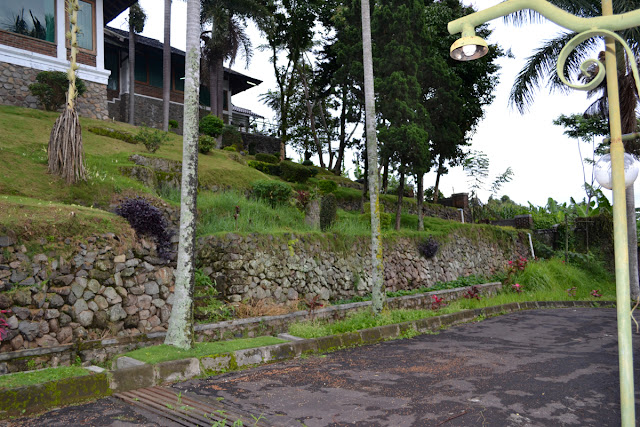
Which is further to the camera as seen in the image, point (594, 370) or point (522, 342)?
point (522, 342)

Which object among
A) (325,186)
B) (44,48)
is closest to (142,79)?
(44,48)

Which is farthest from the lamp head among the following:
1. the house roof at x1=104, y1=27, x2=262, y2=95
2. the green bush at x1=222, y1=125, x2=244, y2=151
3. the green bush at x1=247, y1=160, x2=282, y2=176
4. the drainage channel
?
the house roof at x1=104, y1=27, x2=262, y2=95

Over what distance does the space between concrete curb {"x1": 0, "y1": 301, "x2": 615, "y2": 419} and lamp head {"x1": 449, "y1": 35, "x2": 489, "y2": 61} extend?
17.5 ft

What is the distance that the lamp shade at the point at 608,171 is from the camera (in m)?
4.13

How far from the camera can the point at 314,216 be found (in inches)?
566

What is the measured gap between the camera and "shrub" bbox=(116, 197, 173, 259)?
982 cm

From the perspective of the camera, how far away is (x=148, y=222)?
9891 millimetres

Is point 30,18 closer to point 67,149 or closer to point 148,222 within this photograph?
point 67,149

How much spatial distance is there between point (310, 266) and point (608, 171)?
367 inches

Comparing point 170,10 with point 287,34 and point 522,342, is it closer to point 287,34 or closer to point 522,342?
point 287,34

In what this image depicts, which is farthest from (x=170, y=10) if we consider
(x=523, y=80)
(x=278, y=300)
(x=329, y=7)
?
(x=278, y=300)

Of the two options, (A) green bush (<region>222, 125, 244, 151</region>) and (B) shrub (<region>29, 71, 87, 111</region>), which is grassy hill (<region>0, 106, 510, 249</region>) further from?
(A) green bush (<region>222, 125, 244, 151</region>)

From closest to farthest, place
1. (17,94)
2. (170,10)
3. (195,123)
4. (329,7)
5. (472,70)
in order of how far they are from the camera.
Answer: (195,123) < (17,94) < (472,70) < (170,10) < (329,7)

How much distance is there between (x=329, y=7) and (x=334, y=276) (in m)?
18.7
